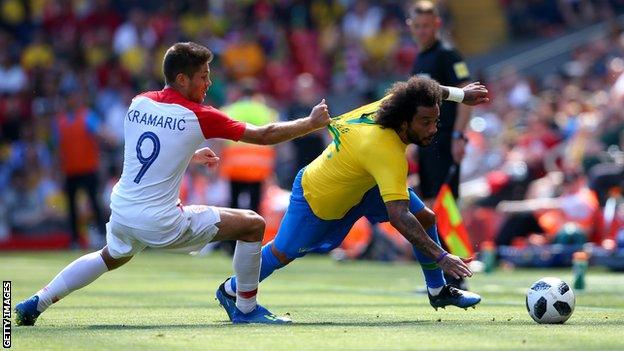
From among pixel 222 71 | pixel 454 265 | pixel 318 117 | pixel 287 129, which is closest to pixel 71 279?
pixel 287 129

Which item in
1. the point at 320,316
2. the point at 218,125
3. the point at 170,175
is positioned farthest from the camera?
the point at 320,316

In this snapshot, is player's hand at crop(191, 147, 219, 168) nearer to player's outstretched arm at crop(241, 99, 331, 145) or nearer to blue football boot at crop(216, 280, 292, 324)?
player's outstretched arm at crop(241, 99, 331, 145)

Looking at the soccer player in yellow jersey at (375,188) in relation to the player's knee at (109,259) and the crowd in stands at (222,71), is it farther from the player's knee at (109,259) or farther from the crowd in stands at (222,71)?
the crowd in stands at (222,71)

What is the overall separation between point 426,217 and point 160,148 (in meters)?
2.16

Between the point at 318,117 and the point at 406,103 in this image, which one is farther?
the point at 406,103

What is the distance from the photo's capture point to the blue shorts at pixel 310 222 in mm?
10070

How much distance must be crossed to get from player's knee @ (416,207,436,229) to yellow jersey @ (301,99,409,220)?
43 cm

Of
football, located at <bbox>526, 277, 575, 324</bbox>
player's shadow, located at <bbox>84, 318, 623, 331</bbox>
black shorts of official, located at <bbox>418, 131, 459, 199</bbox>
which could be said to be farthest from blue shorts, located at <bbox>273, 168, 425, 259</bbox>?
→ black shorts of official, located at <bbox>418, 131, 459, 199</bbox>

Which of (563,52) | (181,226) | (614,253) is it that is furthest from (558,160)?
(181,226)

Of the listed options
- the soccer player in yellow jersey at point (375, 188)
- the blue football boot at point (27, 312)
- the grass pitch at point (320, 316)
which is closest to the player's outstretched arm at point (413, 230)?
the soccer player in yellow jersey at point (375, 188)

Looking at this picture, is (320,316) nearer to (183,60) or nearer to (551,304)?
(551,304)

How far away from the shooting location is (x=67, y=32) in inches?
1177

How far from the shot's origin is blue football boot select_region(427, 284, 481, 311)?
988cm

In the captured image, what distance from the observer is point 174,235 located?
29.7 feet
